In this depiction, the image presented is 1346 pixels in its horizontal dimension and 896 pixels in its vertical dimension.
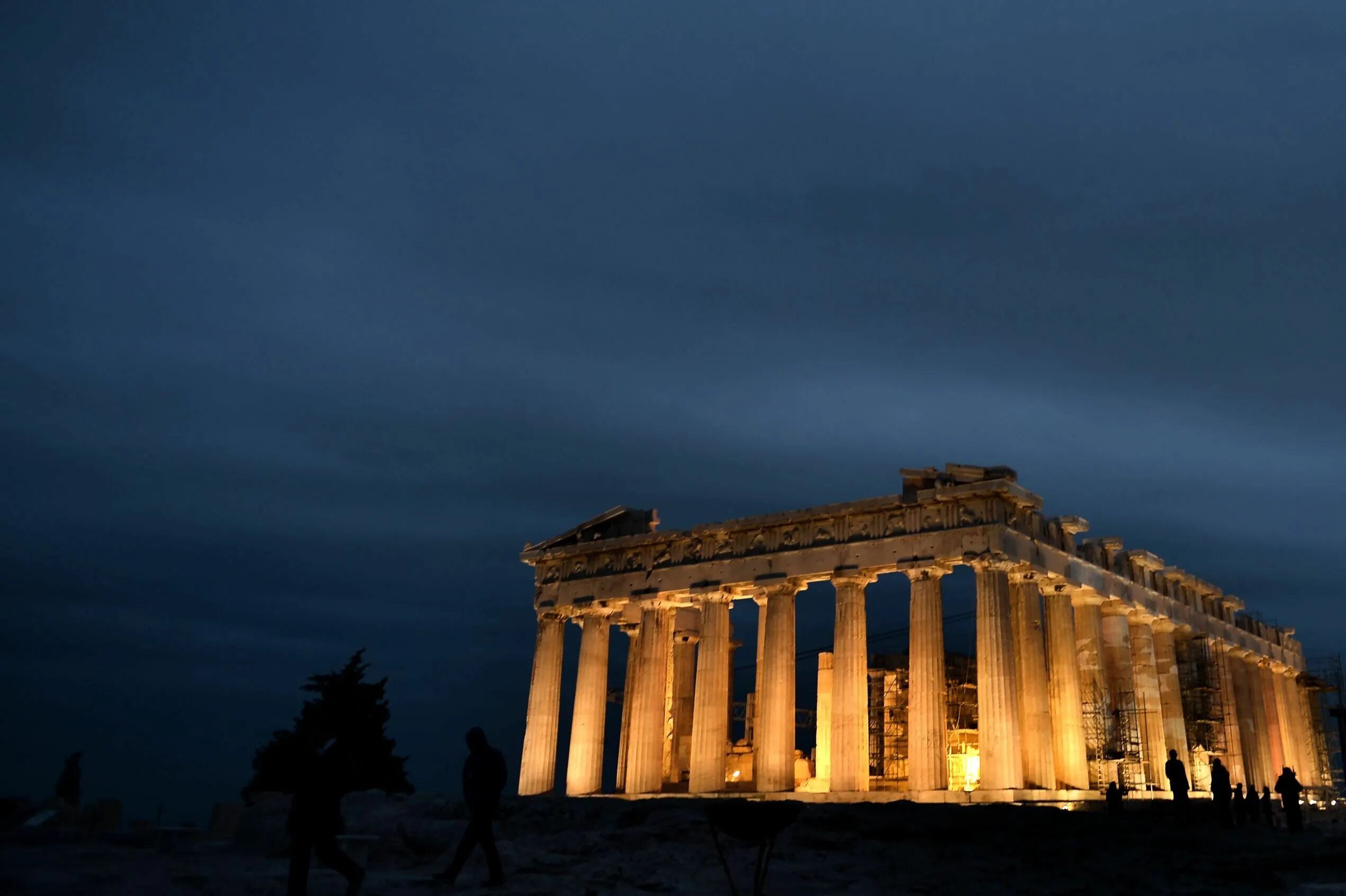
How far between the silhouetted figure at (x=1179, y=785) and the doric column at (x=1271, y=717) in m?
20.1

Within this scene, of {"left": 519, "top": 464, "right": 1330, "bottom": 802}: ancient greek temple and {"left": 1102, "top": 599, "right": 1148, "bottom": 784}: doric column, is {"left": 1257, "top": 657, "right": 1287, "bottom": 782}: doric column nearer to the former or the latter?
{"left": 519, "top": 464, "right": 1330, "bottom": 802}: ancient greek temple

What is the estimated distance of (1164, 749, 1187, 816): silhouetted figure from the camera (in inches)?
1007

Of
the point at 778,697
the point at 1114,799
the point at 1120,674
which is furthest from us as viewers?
the point at 1120,674

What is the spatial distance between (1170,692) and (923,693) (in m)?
10.5

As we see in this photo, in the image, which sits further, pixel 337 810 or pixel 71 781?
pixel 71 781

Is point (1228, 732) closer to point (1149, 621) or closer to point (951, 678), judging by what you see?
point (1149, 621)

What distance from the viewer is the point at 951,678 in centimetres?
4253

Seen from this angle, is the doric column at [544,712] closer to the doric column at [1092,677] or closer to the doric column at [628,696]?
the doric column at [628,696]

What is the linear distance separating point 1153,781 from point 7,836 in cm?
2945

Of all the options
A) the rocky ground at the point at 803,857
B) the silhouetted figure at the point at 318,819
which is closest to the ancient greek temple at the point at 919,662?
the rocky ground at the point at 803,857

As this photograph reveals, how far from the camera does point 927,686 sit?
31812mm

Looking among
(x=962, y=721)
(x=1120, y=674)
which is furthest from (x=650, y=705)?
(x=1120, y=674)

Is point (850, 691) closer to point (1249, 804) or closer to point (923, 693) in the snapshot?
point (923, 693)

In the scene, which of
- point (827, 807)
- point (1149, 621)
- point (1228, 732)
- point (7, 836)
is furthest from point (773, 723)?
point (7, 836)
